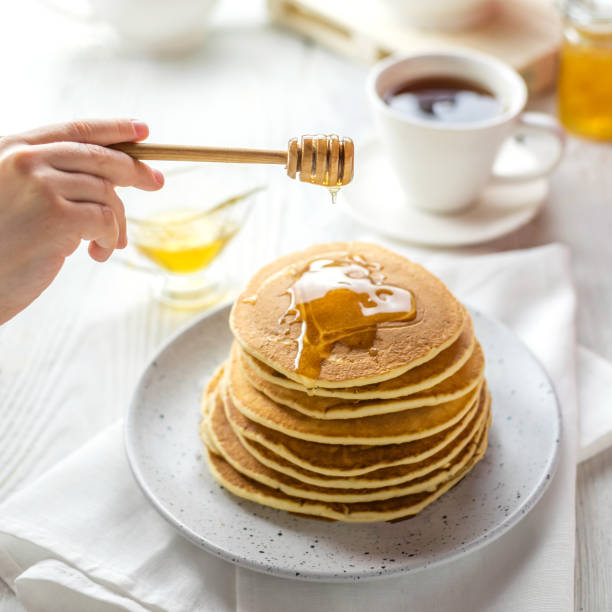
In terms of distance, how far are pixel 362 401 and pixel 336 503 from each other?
14 cm

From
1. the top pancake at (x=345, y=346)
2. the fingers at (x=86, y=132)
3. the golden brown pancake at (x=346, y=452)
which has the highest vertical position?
the fingers at (x=86, y=132)

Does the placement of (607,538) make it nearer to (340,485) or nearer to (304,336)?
(340,485)

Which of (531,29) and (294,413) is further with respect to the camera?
(531,29)

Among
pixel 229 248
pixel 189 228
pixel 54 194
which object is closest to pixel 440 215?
pixel 229 248

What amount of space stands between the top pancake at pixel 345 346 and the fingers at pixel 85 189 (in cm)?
23

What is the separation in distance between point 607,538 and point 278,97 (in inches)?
57.5

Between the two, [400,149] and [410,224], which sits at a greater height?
[400,149]

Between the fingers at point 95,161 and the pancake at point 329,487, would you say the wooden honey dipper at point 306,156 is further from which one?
the pancake at point 329,487

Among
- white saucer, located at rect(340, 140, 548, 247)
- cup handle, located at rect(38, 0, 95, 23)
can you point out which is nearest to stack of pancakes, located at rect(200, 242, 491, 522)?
white saucer, located at rect(340, 140, 548, 247)

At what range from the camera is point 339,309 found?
1.03 meters

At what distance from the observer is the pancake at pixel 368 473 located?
100cm

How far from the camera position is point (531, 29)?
205 cm

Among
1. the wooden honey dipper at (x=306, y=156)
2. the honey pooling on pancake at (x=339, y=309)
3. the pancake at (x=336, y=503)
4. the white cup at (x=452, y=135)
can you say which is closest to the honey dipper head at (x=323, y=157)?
the wooden honey dipper at (x=306, y=156)

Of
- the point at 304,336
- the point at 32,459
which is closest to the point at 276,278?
the point at 304,336
